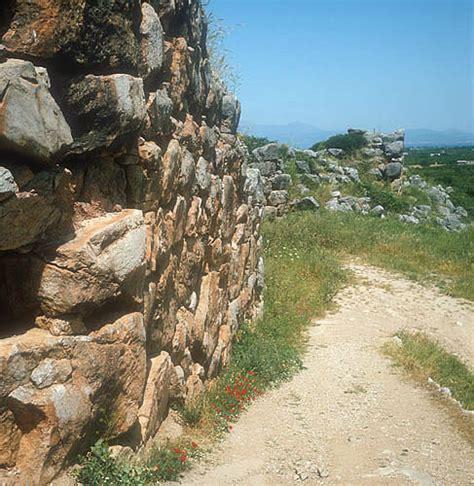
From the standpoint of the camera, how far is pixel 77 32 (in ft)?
9.30

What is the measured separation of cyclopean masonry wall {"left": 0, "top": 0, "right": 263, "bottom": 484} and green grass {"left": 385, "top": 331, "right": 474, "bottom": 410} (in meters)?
3.68

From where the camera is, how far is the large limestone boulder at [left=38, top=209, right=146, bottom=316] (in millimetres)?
2902

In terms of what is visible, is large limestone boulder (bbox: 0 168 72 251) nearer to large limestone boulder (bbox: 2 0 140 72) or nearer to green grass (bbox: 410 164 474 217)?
large limestone boulder (bbox: 2 0 140 72)

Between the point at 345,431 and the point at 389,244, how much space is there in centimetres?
856

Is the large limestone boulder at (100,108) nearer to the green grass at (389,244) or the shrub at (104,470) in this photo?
the shrub at (104,470)

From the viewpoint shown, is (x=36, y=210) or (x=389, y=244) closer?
(x=36, y=210)

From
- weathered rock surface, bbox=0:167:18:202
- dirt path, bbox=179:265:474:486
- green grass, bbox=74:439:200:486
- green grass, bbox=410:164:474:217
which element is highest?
weathered rock surface, bbox=0:167:18:202

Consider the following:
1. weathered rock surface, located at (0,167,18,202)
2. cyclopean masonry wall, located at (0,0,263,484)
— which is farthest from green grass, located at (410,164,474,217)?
weathered rock surface, located at (0,167,18,202)

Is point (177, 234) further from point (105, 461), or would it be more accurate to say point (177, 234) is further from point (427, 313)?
point (427, 313)

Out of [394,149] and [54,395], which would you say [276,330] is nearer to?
[54,395]

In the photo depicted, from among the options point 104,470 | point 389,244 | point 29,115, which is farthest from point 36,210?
point 389,244

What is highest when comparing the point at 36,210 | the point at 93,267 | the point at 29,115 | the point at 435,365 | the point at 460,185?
the point at 29,115

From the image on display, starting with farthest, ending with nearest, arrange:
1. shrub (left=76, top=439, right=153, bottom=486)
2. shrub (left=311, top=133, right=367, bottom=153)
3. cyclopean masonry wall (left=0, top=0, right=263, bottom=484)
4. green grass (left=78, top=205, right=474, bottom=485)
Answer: shrub (left=311, top=133, right=367, bottom=153) < green grass (left=78, top=205, right=474, bottom=485) < shrub (left=76, top=439, right=153, bottom=486) < cyclopean masonry wall (left=0, top=0, right=263, bottom=484)

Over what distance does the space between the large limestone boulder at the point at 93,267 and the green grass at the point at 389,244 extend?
7897mm
